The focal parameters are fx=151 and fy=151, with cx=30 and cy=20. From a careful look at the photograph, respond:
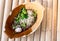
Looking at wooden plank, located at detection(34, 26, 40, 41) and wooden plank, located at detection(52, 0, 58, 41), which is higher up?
wooden plank, located at detection(52, 0, 58, 41)

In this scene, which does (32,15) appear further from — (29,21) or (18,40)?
(18,40)

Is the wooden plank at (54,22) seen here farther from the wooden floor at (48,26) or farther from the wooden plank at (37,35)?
the wooden plank at (37,35)

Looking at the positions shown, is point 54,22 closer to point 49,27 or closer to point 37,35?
point 49,27

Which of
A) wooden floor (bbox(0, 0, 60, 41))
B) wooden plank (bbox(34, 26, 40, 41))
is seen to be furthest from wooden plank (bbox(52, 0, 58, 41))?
wooden plank (bbox(34, 26, 40, 41))

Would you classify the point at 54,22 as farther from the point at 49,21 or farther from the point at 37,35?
the point at 37,35

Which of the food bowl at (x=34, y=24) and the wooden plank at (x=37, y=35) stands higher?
the food bowl at (x=34, y=24)

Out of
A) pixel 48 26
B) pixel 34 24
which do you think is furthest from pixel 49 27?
pixel 34 24

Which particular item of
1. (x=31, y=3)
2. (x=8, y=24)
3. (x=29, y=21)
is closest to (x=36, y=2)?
(x=31, y=3)

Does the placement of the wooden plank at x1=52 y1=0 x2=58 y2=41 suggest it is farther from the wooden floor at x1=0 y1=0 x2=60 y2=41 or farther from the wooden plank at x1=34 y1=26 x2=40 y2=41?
the wooden plank at x1=34 y1=26 x2=40 y2=41

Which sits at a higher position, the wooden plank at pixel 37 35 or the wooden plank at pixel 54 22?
the wooden plank at pixel 54 22

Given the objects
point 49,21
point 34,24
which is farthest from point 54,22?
point 34,24

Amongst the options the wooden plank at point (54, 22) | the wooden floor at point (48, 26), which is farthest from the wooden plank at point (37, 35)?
the wooden plank at point (54, 22)
